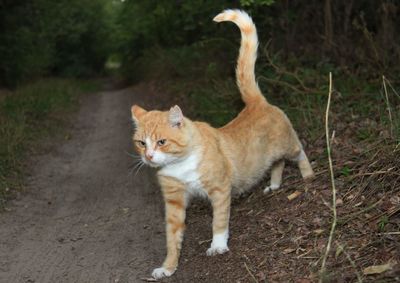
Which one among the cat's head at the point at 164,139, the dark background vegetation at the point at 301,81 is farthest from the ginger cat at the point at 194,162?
the dark background vegetation at the point at 301,81

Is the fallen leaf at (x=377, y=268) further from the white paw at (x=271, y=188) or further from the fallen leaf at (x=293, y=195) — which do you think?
the white paw at (x=271, y=188)

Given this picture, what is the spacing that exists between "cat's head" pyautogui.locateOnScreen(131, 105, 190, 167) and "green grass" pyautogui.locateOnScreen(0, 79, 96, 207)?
314cm

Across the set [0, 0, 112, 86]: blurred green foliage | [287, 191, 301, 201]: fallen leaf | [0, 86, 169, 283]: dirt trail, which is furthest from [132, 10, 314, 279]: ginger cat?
[0, 0, 112, 86]: blurred green foliage

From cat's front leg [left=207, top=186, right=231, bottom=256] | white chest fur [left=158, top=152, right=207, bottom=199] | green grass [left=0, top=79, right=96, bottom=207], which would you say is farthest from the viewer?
green grass [left=0, top=79, right=96, bottom=207]

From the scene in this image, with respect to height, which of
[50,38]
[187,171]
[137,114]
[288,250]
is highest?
[137,114]

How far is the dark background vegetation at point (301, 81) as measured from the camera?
198 inches

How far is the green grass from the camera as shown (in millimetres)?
7770

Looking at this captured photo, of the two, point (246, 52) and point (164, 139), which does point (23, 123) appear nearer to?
point (246, 52)

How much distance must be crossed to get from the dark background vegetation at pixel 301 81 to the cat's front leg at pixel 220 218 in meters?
0.95

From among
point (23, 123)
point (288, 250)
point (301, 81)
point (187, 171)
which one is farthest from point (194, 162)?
point (23, 123)

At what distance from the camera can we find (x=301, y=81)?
8547 mm

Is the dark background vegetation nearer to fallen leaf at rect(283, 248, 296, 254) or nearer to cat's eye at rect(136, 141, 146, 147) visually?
fallen leaf at rect(283, 248, 296, 254)

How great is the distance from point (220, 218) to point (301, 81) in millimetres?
4507

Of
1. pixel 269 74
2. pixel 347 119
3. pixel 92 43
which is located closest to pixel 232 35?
pixel 269 74
